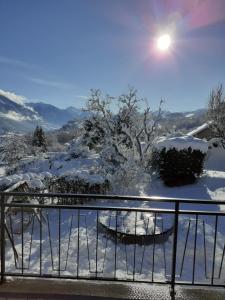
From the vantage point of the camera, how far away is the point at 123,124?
14.1 metres

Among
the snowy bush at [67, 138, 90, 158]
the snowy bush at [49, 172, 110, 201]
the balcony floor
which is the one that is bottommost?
the snowy bush at [49, 172, 110, 201]

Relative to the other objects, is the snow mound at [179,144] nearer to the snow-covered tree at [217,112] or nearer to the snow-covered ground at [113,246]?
the snow-covered ground at [113,246]

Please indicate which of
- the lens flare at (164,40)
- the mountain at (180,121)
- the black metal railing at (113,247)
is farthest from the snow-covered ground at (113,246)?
the lens flare at (164,40)

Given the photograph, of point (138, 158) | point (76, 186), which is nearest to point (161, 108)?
point (138, 158)

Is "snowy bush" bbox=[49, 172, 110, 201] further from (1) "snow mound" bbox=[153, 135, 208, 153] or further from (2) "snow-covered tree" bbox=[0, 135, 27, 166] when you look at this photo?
(2) "snow-covered tree" bbox=[0, 135, 27, 166]

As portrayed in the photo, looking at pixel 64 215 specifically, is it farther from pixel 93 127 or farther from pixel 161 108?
pixel 161 108

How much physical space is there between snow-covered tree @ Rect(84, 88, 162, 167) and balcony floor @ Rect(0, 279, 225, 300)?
10.1 m

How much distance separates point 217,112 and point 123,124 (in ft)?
30.6

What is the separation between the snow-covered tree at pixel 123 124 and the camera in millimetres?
13875

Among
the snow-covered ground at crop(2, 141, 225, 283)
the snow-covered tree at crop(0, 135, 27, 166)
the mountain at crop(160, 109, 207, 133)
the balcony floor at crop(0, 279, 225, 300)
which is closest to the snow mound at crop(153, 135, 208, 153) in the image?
the mountain at crop(160, 109, 207, 133)

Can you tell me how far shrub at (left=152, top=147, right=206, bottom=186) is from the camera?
46.7ft

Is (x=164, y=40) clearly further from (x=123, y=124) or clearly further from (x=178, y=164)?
(x=178, y=164)

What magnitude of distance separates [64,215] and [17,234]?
2633mm

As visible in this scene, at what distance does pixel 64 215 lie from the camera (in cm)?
1019
